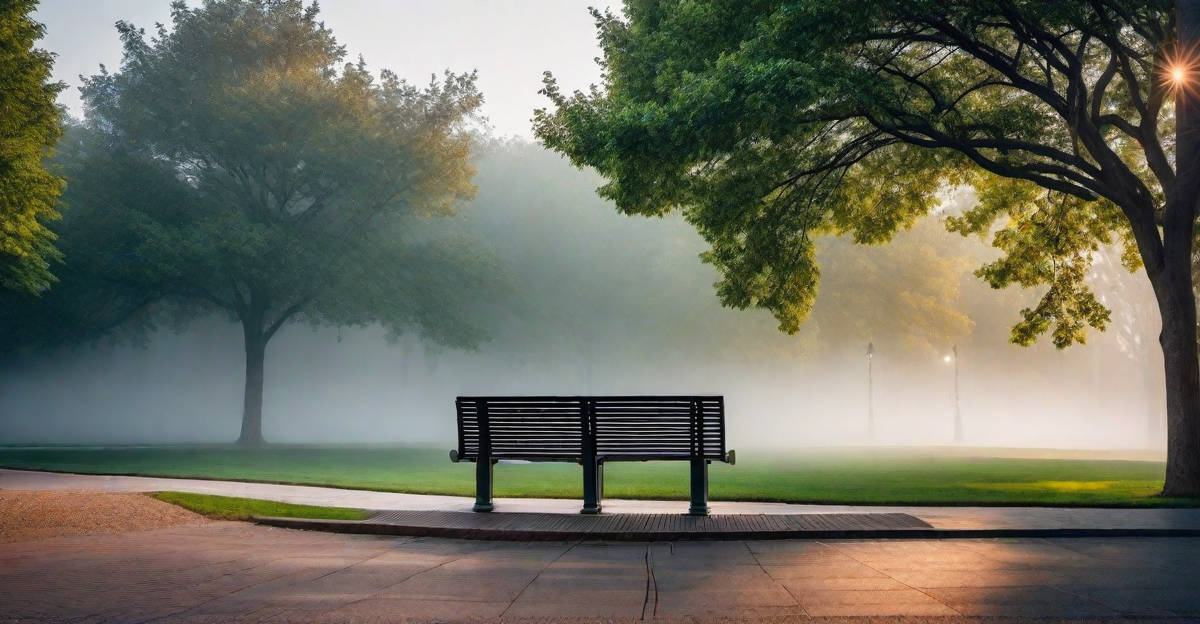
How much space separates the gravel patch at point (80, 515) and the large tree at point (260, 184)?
23.7 m

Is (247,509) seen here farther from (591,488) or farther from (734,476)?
(734,476)

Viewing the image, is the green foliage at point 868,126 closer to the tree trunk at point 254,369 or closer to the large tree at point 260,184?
the large tree at point 260,184

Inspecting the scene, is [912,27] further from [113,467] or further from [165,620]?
[113,467]

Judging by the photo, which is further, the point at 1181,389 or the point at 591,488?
the point at 1181,389

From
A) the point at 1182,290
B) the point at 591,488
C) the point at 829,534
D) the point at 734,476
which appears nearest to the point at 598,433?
the point at 591,488

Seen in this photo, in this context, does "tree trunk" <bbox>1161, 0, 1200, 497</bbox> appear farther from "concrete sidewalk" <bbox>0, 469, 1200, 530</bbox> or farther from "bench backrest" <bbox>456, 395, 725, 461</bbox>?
"bench backrest" <bbox>456, 395, 725, 461</bbox>

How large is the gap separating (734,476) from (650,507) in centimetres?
888

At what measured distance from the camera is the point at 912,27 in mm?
17781

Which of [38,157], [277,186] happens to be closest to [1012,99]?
[38,157]

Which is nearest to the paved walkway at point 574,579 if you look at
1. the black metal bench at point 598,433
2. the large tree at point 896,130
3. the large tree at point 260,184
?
the black metal bench at point 598,433

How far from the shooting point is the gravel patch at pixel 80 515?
38.0 feet

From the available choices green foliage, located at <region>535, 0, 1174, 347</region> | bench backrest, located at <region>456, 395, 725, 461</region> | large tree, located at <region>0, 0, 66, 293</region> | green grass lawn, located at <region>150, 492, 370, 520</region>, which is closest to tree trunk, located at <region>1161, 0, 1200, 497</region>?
green foliage, located at <region>535, 0, 1174, 347</region>

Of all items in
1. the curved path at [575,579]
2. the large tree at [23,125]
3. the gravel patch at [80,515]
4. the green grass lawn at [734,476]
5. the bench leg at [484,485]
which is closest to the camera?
the curved path at [575,579]

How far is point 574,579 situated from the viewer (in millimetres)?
8562
